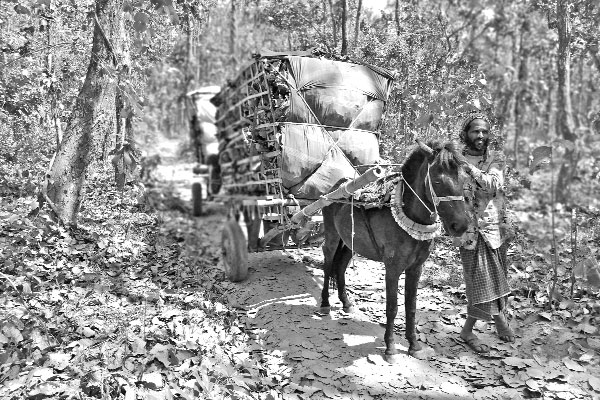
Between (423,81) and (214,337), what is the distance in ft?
19.3

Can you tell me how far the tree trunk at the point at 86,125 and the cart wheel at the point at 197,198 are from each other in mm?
6084

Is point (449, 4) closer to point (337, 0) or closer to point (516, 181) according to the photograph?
point (337, 0)

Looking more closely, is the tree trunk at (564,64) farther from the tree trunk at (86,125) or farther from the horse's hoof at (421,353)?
the tree trunk at (86,125)

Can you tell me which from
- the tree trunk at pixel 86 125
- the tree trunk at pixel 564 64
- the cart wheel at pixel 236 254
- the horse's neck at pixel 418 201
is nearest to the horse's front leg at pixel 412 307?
the horse's neck at pixel 418 201

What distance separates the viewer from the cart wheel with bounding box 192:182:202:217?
11.9 m

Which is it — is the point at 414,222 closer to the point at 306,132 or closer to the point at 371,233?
the point at 371,233

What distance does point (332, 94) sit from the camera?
19.3ft

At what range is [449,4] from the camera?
9547mm

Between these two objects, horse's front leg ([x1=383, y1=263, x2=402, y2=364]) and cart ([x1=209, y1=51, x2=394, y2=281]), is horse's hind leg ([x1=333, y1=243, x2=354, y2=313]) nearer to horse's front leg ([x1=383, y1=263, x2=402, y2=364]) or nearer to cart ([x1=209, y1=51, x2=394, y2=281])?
cart ([x1=209, y1=51, x2=394, y2=281])

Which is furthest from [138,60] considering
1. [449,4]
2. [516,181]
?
[516,181]

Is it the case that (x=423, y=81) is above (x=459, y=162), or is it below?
above

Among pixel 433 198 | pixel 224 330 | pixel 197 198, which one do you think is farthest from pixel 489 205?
pixel 197 198

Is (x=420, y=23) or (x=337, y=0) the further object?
(x=337, y=0)

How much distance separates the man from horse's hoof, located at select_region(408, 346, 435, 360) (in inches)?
22.0
